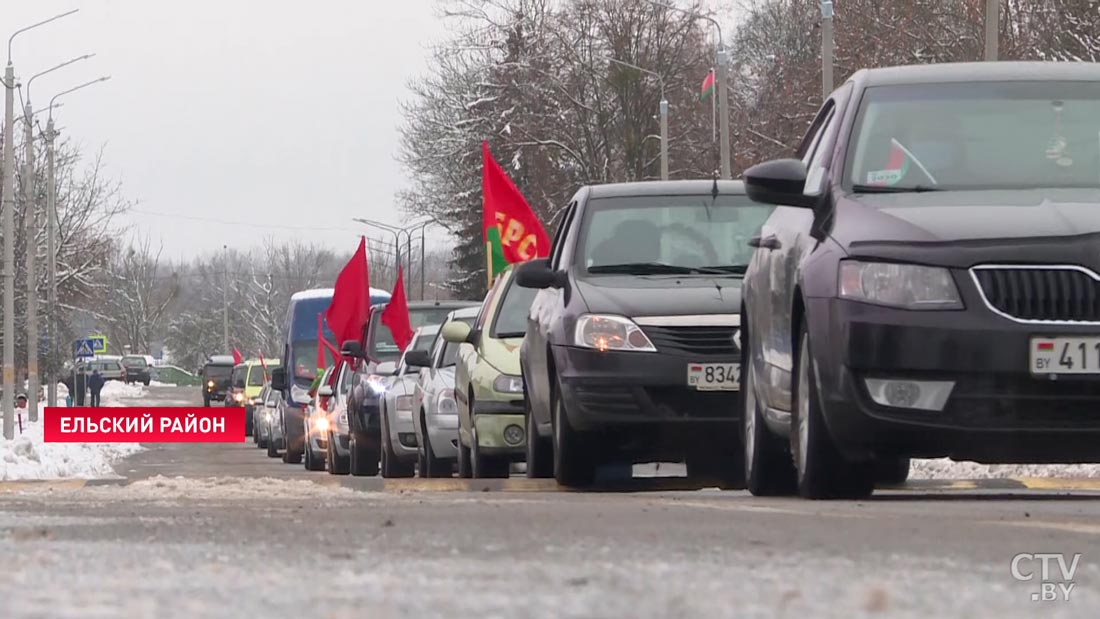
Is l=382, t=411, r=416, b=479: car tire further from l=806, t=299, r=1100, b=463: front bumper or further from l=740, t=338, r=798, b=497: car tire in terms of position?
l=806, t=299, r=1100, b=463: front bumper

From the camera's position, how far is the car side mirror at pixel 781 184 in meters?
8.20

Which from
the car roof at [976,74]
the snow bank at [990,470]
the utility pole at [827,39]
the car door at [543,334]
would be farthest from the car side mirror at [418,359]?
the utility pole at [827,39]

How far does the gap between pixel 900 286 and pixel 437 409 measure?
10087 mm

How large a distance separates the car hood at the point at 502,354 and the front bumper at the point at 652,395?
→ 3.42 metres

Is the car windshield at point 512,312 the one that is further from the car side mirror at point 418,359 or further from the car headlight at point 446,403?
the car side mirror at point 418,359

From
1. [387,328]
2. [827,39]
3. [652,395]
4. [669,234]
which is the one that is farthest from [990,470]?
[827,39]

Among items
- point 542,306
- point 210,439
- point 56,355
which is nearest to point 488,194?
point 542,306

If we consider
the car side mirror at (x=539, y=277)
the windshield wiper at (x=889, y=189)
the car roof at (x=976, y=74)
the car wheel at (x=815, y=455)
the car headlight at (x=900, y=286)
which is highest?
the car roof at (x=976, y=74)

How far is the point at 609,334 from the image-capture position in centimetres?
1078

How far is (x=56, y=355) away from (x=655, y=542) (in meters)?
56.6

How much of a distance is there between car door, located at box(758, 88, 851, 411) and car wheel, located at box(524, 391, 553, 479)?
3737mm
